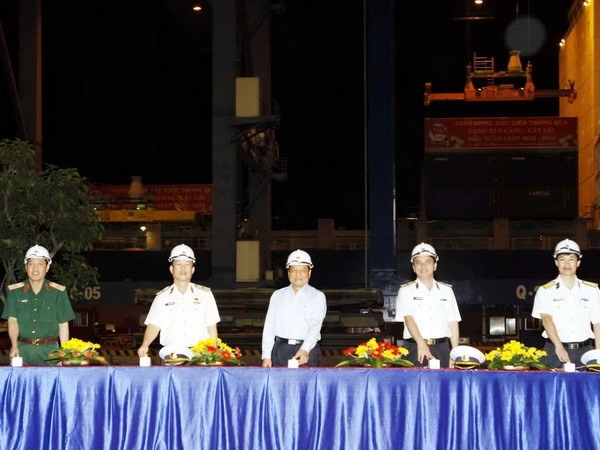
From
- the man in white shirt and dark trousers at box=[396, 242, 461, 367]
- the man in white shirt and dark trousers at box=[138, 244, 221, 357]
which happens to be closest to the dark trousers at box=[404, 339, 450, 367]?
the man in white shirt and dark trousers at box=[396, 242, 461, 367]

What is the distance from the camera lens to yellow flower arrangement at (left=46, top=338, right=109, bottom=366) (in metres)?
9.31

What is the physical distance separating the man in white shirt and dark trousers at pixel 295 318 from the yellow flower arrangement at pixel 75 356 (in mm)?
1876

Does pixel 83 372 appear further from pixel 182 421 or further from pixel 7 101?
pixel 7 101

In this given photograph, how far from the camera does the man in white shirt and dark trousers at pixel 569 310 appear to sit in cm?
1012

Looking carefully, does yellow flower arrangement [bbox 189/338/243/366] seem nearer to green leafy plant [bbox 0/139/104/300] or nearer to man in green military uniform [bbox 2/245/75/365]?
man in green military uniform [bbox 2/245/75/365]

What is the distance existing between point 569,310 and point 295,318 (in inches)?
109

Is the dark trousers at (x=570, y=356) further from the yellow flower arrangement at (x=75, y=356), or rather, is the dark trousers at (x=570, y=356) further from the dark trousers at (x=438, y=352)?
the yellow flower arrangement at (x=75, y=356)

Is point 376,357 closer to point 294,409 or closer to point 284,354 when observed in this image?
point 294,409

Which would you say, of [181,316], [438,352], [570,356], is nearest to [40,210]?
[181,316]

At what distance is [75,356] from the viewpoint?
9344mm

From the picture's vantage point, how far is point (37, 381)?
8.95 meters

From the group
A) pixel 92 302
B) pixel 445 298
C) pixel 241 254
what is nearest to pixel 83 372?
pixel 445 298

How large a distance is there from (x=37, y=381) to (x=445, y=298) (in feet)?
13.7

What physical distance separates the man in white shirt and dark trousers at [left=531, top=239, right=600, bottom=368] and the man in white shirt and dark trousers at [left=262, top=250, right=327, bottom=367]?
2244 mm
